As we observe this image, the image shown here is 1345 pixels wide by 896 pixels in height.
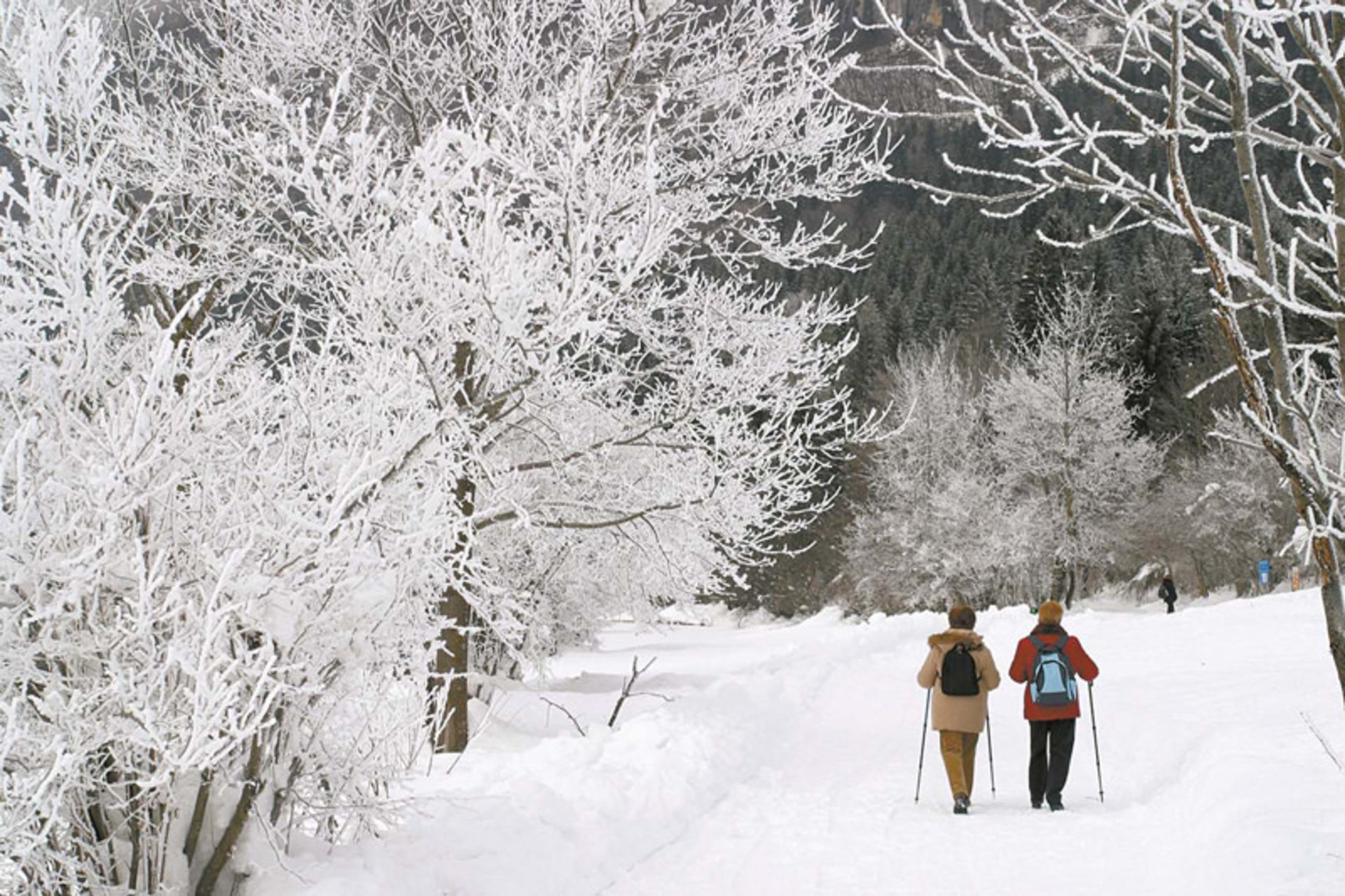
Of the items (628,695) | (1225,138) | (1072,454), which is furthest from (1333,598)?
(1072,454)

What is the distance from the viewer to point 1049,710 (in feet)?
27.3

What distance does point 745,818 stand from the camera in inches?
297

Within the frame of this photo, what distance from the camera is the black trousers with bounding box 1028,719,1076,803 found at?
321 inches

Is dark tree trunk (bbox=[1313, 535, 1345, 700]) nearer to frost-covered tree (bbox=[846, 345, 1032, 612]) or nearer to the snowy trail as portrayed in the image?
the snowy trail

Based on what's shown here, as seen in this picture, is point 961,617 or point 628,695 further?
point 628,695

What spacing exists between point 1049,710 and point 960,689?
684mm

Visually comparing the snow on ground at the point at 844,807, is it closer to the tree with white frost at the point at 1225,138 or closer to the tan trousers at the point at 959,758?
the tan trousers at the point at 959,758

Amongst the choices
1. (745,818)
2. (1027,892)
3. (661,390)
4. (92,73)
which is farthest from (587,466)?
(92,73)

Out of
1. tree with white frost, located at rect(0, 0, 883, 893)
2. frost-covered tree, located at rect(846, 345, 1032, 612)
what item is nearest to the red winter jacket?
tree with white frost, located at rect(0, 0, 883, 893)

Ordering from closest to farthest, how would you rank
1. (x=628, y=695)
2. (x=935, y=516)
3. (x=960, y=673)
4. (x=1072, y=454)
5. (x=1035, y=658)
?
(x=1035, y=658)
(x=960, y=673)
(x=628, y=695)
(x=935, y=516)
(x=1072, y=454)

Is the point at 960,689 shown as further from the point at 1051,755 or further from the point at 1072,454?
the point at 1072,454

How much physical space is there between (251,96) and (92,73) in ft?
20.9

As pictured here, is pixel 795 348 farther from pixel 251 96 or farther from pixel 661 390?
pixel 251 96

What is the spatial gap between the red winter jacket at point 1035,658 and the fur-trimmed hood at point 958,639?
0.33 meters
